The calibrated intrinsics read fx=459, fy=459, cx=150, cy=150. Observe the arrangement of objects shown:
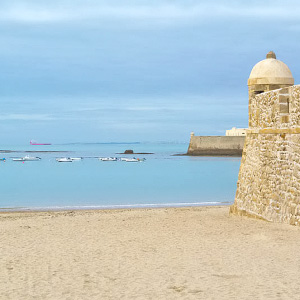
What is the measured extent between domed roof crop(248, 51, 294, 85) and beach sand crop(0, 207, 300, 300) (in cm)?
411

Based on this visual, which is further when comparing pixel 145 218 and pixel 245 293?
pixel 145 218

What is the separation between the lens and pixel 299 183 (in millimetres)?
10703

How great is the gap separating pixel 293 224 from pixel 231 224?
7.49ft

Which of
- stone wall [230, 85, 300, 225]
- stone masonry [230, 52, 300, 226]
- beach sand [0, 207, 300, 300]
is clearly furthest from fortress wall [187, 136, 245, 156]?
beach sand [0, 207, 300, 300]

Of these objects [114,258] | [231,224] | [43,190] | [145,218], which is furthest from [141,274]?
[43,190]

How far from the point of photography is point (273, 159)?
39.8 ft

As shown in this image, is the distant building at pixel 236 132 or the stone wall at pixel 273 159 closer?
the stone wall at pixel 273 159

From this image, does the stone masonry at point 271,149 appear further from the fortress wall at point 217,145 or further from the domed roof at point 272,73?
the fortress wall at point 217,145

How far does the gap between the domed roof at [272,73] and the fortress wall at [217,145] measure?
59309 mm

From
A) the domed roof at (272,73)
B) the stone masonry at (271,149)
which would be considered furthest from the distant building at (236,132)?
the domed roof at (272,73)

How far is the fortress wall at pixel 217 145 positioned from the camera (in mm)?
72938

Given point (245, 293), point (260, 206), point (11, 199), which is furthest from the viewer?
point (11, 199)

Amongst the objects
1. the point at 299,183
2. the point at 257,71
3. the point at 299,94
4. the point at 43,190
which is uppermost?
the point at 257,71

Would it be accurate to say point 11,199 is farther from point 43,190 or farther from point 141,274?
point 141,274
